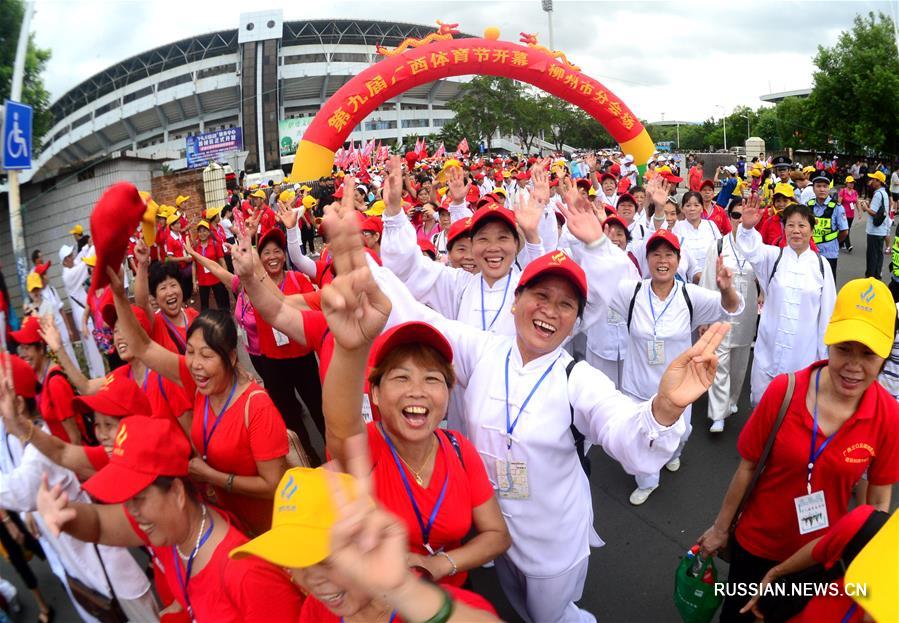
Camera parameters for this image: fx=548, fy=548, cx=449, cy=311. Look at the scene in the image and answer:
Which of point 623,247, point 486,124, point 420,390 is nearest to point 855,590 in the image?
point 420,390

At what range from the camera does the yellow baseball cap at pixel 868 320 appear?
1782mm

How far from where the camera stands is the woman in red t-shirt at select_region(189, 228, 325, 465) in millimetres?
3754

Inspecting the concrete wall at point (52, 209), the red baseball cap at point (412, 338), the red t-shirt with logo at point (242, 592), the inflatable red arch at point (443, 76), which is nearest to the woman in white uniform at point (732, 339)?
the red baseball cap at point (412, 338)

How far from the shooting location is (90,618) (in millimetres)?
2342

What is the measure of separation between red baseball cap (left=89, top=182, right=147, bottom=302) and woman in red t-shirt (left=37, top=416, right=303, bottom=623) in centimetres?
57

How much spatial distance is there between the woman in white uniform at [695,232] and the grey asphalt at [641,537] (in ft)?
5.44

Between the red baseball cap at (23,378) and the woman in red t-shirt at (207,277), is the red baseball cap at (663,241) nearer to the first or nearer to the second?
the red baseball cap at (23,378)

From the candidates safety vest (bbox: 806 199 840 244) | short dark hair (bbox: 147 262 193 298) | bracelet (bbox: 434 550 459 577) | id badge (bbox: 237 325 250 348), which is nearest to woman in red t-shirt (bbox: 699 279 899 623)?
bracelet (bbox: 434 550 459 577)

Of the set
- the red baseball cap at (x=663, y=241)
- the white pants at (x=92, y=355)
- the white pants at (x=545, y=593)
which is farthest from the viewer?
the white pants at (x=92, y=355)

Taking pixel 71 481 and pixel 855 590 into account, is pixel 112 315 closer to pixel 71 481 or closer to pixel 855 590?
pixel 71 481

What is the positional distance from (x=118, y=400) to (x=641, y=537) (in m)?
2.82

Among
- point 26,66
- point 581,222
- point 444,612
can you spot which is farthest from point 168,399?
point 581,222

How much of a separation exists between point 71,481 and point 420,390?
1644 millimetres

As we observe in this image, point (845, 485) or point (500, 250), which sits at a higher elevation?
point (500, 250)
